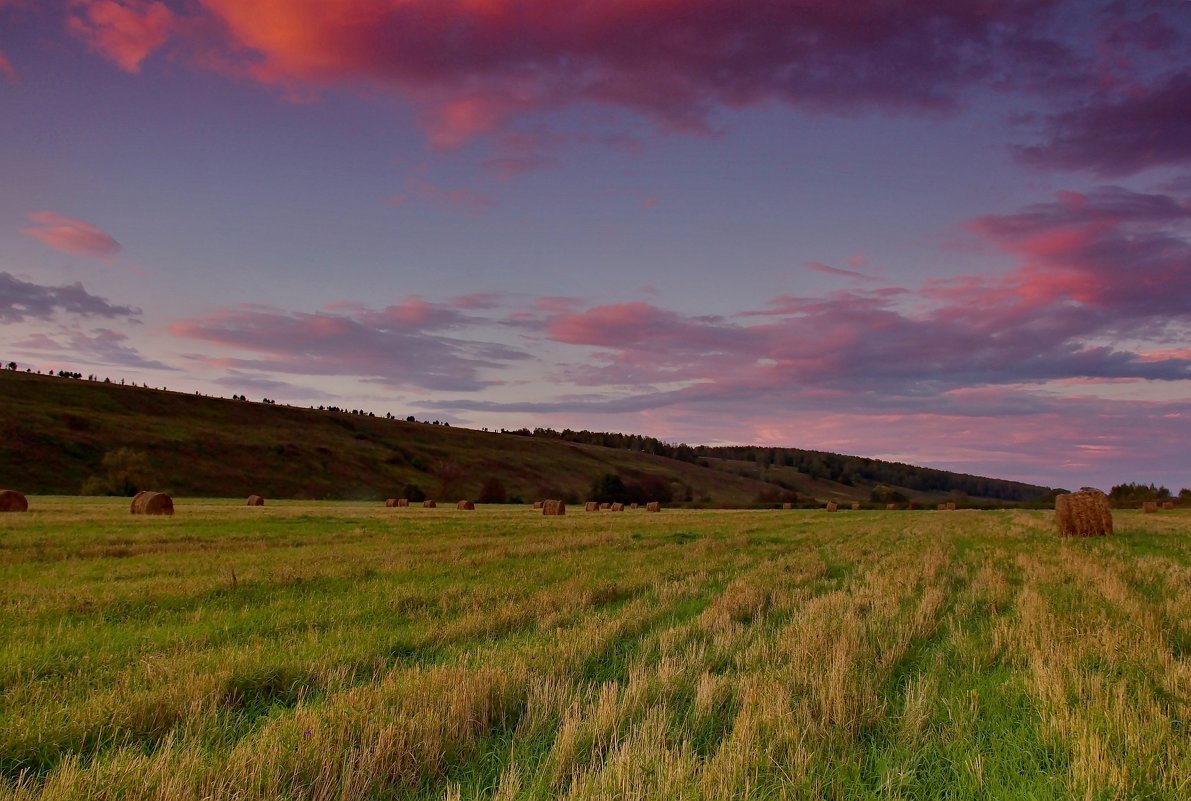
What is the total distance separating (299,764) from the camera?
3.93 metres

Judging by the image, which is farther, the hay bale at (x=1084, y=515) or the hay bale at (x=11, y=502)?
the hay bale at (x=11, y=502)

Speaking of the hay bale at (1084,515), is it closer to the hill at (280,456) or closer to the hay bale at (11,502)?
the hay bale at (11,502)

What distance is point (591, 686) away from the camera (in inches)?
223

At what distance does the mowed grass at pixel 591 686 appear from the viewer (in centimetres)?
380

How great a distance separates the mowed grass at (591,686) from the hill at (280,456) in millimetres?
81715

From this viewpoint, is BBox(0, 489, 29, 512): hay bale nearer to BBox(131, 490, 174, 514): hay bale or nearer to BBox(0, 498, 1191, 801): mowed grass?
BBox(131, 490, 174, 514): hay bale

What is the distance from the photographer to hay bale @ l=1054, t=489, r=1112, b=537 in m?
25.6

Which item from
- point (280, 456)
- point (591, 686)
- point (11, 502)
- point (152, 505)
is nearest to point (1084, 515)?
point (591, 686)

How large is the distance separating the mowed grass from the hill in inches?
3217

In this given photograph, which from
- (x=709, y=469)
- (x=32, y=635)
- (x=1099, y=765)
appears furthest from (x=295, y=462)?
(x=1099, y=765)

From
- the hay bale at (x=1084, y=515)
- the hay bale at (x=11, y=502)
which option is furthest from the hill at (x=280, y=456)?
the hay bale at (x=1084, y=515)

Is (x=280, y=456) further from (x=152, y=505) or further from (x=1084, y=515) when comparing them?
(x=1084, y=515)

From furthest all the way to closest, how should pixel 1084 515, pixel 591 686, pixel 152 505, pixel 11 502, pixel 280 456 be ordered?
pixel 280 456, pixel 11 502, pixel 152 505, pixel 1084 515, pixel 591 686

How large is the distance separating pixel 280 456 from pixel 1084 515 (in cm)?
11306
